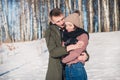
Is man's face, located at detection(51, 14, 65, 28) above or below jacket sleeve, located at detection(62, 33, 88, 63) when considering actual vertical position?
above

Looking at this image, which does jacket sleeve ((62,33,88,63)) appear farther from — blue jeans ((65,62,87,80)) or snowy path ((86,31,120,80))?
snowy path ((86,31,120,80))

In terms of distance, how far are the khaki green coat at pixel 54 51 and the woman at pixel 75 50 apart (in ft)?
0.31

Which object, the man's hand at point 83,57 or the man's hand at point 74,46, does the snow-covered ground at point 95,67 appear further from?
the man's hand at point 74,46

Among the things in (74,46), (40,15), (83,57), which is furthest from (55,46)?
(40,15)

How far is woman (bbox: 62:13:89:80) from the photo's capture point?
15.4ft

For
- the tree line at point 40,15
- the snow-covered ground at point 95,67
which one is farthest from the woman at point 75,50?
the tree line at point 40,15

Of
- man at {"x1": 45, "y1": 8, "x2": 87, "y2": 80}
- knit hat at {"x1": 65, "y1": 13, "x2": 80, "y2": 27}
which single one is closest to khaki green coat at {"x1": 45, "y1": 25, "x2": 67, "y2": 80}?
man at {"x1": 45, "y1": 8, "x2": 87, "y2": 80}

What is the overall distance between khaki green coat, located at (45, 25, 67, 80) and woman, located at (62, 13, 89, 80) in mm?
→ 96

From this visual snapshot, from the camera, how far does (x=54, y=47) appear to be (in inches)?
181

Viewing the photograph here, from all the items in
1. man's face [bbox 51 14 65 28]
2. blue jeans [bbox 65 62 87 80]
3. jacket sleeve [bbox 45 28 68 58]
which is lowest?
blue jeans [bbox 65 62 87 80]

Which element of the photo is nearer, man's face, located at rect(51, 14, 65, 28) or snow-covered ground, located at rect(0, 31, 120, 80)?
man's face, located at rect(51, 14, 65, 28)

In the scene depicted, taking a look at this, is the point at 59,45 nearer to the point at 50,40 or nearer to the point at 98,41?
the point at 50,40

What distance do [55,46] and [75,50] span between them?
0.24 meters

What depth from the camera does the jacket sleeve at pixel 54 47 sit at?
4.58m
